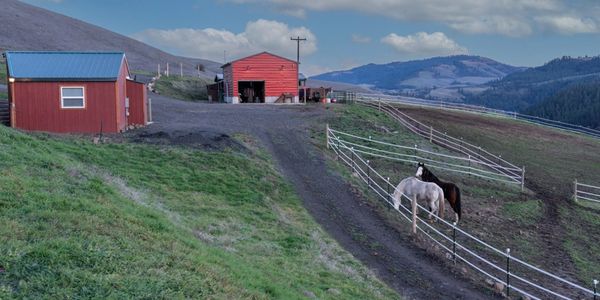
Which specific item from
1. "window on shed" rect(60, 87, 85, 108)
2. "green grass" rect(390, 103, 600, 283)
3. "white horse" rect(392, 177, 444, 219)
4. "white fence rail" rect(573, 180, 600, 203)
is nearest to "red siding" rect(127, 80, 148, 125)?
"window on shed" rect(60, 87, 85, 108)

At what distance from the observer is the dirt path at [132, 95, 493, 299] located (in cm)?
1305

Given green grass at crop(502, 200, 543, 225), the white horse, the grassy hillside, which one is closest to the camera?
the grassy hillside

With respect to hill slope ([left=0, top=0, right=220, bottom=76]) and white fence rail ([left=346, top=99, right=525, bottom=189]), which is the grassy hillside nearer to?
white fence rail ([left=346, top=99, right=525, bottom=189])

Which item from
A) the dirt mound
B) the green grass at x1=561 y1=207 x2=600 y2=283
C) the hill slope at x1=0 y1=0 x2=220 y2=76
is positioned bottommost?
the green grass at x1=561 y1=207 x2=600 y2=283

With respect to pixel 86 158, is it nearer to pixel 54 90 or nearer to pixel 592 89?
pixel 54 90

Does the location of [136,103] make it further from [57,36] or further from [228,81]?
[57,36]

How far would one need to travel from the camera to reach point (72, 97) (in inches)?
900

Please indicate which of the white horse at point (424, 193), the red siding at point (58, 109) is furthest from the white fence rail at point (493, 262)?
the red siding at point (58, 109)

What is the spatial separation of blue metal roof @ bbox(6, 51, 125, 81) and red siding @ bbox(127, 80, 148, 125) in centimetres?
202

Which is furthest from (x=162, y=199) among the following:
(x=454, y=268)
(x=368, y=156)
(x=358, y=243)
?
(x=368, y=156)

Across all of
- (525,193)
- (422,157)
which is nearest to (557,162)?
(525,193)

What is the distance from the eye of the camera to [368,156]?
26406 mm

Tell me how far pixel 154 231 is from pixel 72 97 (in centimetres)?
1493

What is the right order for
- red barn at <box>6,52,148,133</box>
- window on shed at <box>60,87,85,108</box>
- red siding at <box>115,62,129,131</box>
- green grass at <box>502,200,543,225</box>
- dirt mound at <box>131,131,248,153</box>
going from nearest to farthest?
green grass at <box>502,200,543,225</box> → dirt mound at <box>131,131,248,153</box> → red barn at <box>6,52,148,133</box> → window on shed at <box>60,87,85,108</box> → red siding at <box>115,62,129,131</box>
